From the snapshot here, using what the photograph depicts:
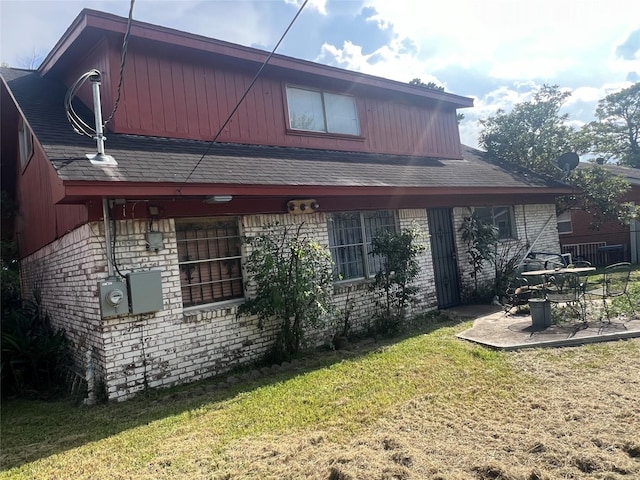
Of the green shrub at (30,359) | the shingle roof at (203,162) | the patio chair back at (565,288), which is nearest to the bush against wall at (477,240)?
the shingle roof at (203,162)

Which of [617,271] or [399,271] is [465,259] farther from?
[617,271]

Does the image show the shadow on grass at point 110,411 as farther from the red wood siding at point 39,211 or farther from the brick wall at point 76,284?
the red wood siding at point 39,211

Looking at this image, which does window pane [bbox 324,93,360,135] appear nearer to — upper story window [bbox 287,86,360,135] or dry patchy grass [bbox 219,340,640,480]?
upper story window [bbox 287,86,360,135]

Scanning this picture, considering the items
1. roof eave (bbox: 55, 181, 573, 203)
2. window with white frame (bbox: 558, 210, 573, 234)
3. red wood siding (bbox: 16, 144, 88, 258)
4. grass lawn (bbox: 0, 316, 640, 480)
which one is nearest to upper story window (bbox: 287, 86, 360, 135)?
roof eave (bbox: 55, 181, 573, 203)

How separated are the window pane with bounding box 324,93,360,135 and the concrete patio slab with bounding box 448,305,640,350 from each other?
5.29 m

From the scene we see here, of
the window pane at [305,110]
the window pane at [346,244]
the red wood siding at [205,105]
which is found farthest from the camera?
the window pane at [305,110]

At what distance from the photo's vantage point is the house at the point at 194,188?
5.64 meters

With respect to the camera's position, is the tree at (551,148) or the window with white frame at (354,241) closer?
the window with white frame at (354,241)

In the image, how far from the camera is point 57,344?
7.02m

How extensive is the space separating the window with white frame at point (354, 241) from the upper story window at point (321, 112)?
245 cm

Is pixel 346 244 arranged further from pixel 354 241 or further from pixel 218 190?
pixel 218 190

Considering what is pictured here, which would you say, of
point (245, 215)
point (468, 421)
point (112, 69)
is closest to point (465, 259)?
point (245, 215)

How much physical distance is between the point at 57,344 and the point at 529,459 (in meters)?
6.92

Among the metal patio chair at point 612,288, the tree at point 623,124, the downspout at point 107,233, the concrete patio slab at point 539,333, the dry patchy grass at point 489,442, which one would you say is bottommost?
the dry patchy grass at point 489,442
